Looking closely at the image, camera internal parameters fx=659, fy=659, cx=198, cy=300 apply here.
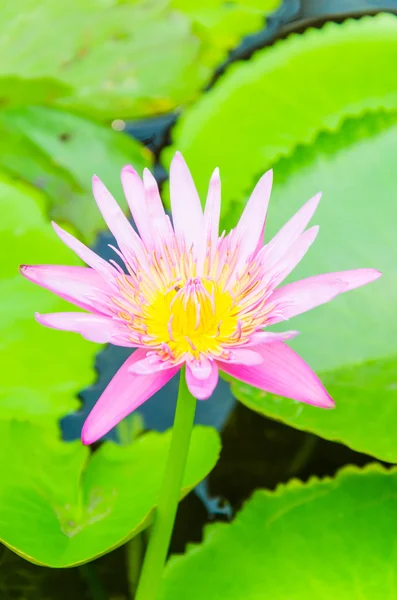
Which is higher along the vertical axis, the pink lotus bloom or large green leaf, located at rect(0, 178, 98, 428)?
the pink lotus bloom

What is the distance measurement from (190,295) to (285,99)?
100 cm

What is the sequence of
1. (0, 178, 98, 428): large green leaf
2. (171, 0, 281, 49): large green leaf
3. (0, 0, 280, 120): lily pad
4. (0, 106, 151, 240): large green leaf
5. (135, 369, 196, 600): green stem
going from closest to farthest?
(135, 369, 196, 600): green stem
(0, 178, 98, 428): large green leaf
(0, 106, 151, 240): large green leaf
(0, 0, 280, 120): lily pad
(171, 0, 281, 49): large green leaf

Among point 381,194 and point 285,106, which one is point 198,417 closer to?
point 381,194

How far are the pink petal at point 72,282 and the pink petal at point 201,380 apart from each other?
0.14 m

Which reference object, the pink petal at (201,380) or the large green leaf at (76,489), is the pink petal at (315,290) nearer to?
the pink petal at (201,380)

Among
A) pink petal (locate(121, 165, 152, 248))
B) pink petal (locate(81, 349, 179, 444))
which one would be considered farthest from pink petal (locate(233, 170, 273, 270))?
pink petal (locate(81, 349, 179, 444))

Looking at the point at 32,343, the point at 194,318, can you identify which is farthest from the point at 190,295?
the point at 32,343

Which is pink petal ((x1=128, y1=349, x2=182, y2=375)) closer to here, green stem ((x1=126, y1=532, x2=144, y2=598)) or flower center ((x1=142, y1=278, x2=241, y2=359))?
flower center ((x1=142, y1=278, x2=241, y2=359))

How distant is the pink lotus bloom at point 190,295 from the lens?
0.78 meters

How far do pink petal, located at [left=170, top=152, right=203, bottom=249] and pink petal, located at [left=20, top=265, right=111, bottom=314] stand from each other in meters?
0.16

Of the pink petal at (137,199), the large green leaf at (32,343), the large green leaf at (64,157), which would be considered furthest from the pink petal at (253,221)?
the large green leaf at (64,157)

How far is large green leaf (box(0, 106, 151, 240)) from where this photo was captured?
5.82 feet

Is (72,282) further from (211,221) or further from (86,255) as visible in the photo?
(211,221)

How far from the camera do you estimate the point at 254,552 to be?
1.09 metres
